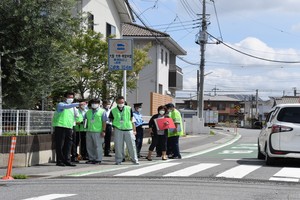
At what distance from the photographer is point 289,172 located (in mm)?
12250

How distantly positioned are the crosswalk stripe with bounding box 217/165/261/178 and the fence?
5629 mm

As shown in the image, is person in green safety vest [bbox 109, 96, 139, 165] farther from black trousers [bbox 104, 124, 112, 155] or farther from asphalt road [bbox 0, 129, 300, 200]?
black trousers [bbox 104, 124, 112, 155]

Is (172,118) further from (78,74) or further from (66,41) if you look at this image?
(78,74)

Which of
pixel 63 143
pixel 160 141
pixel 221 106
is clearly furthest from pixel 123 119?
pixel 221 106

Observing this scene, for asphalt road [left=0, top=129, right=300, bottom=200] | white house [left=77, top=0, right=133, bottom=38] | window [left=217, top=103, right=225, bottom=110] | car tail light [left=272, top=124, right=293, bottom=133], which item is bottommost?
asphalt road [left=0, top=129, right=300, bottom=200]

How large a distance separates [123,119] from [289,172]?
15.3ft

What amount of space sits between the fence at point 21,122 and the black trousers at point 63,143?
2.73ft

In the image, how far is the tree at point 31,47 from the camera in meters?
14.7

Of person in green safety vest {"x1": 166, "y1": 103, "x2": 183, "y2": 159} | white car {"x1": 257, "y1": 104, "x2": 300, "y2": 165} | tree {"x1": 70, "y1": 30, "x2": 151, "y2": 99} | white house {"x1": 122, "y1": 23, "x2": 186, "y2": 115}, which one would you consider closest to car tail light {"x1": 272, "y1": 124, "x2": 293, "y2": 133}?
white car {"x1": 257, "y1": 104, "x2": 300, "y2": 165}

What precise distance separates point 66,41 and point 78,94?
669 cm

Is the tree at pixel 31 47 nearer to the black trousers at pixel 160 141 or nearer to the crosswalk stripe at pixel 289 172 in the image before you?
the black trousers at pixel 160 141

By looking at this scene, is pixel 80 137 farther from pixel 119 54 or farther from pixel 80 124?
pixel 119 54

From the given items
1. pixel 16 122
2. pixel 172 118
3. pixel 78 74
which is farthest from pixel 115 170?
pixel 78 74

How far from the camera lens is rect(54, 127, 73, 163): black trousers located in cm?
1373
